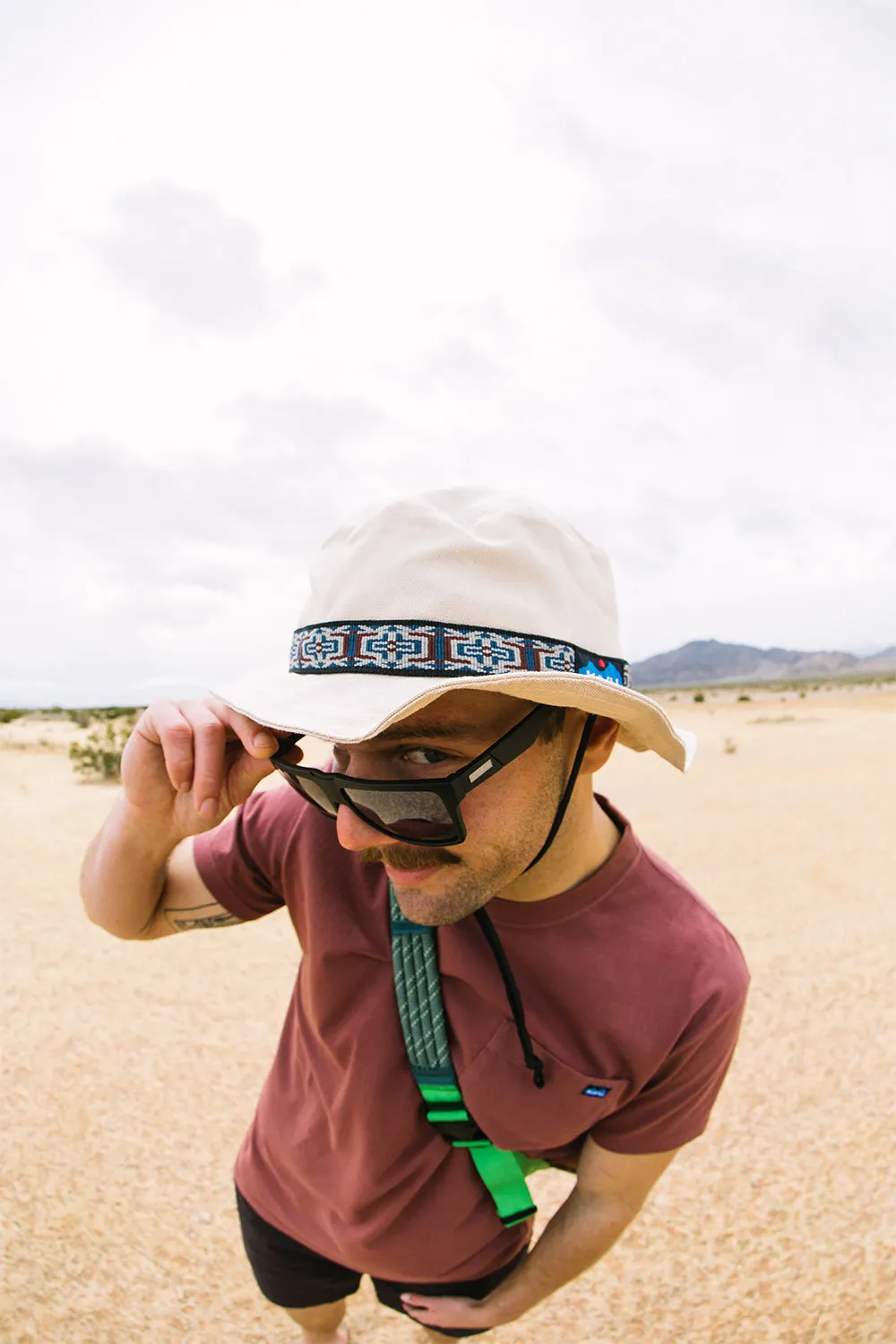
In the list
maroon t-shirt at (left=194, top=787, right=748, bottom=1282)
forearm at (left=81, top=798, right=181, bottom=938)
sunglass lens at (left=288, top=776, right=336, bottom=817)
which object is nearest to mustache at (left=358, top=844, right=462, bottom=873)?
sunglass lens at (left=288, top=776, right=336, bottom=817)

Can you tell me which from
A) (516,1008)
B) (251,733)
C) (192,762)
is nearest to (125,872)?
(192,762)

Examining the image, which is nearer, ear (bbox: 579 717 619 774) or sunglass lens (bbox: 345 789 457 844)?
sunglass lens (bbox: 345 789 457 844)

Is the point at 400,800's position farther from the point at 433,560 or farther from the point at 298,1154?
the point at 298,1154

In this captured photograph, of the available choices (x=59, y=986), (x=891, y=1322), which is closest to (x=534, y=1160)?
(x=891, y=1322)

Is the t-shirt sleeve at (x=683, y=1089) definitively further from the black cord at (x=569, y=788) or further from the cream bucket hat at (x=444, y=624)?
the cream bucket hat at (x=444, y=624)

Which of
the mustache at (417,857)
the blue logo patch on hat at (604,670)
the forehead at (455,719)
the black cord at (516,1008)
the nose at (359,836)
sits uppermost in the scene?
the blue logo patch on hat at (604,670)

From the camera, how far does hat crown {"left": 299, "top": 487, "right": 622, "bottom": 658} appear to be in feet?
4.44

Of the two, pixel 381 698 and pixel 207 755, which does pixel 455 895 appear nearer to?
pixel 381 698

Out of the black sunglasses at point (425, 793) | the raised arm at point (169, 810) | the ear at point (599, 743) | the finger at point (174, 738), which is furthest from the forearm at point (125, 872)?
the ear at point (599, 743)

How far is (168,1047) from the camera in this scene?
167 inches

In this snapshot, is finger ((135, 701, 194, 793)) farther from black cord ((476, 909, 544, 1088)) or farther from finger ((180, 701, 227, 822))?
black cord ((476, 909, 544, 1088))

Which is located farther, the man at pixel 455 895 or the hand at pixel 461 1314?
the hand at pixel 461 1314

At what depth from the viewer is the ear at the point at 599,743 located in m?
1.62

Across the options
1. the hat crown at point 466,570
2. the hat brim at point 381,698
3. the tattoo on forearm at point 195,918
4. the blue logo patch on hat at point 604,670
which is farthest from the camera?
the tattoo on forearm at point 195,918
